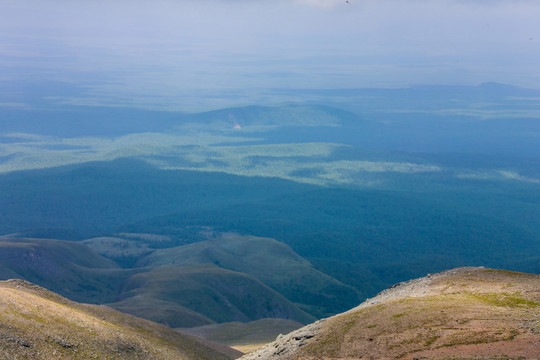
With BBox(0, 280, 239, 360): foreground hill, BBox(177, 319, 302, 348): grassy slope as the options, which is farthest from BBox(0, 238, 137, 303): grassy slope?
BBox(0, 280, 239, 360): foreground hill

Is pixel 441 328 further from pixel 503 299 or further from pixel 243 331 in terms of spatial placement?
pixel 243 331

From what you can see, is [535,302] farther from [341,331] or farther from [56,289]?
[56,289]

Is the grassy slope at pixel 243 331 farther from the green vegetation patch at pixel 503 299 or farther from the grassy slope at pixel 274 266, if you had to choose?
the green vegetation patch at pixel 503 299

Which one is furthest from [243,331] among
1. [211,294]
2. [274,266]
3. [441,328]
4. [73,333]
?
[274,266]

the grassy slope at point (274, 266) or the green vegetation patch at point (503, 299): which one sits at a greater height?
the green vegetation patch at point (503, 299)

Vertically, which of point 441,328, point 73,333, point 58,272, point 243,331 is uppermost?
point 441,328

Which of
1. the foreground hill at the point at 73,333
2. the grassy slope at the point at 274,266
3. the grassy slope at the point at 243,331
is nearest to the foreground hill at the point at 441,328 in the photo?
the foreground hill at the point at 73,333

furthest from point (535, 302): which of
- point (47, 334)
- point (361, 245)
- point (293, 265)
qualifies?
point (361, 245)
